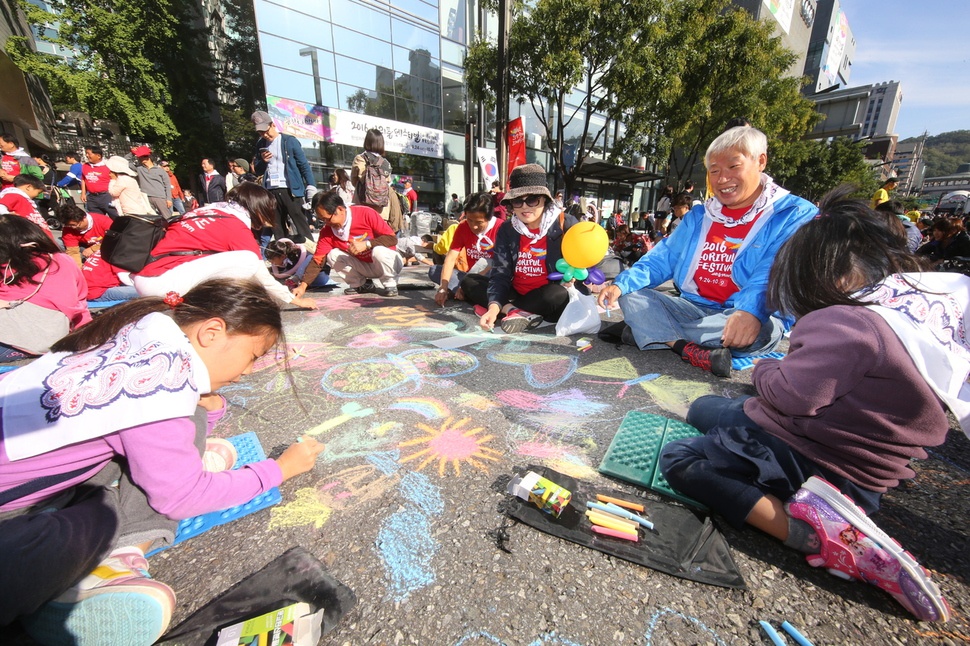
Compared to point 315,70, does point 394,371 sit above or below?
below

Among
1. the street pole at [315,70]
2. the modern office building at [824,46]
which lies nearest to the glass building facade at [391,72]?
the street pole at [315,70]

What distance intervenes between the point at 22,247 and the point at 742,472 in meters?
3.93

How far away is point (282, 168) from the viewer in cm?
511

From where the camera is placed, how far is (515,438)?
69.8 inches

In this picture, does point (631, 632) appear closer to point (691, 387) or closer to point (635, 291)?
point (691, 387)

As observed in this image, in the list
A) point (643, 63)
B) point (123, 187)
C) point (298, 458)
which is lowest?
point (298, 458)

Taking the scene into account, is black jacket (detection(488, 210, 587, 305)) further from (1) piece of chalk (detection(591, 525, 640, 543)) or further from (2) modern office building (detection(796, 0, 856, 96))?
(2) modern office building (detection(796, 0, 856, 96))

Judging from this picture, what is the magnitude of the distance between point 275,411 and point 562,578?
156 centimetres

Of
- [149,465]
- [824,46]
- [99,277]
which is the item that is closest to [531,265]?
[149,465]

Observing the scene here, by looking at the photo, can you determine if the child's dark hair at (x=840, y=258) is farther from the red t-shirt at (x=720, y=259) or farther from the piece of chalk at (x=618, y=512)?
the red t-shirt at (x=720, y=259)

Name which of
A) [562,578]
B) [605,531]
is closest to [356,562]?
[562,578]

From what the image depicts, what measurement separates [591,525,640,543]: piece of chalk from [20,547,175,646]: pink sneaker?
1.13 metres

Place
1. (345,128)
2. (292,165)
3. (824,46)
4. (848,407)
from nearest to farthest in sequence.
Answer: (848,407)
(292,165)
(345,128)
(824,46)

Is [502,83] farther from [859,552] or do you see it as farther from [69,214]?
[859,552]
